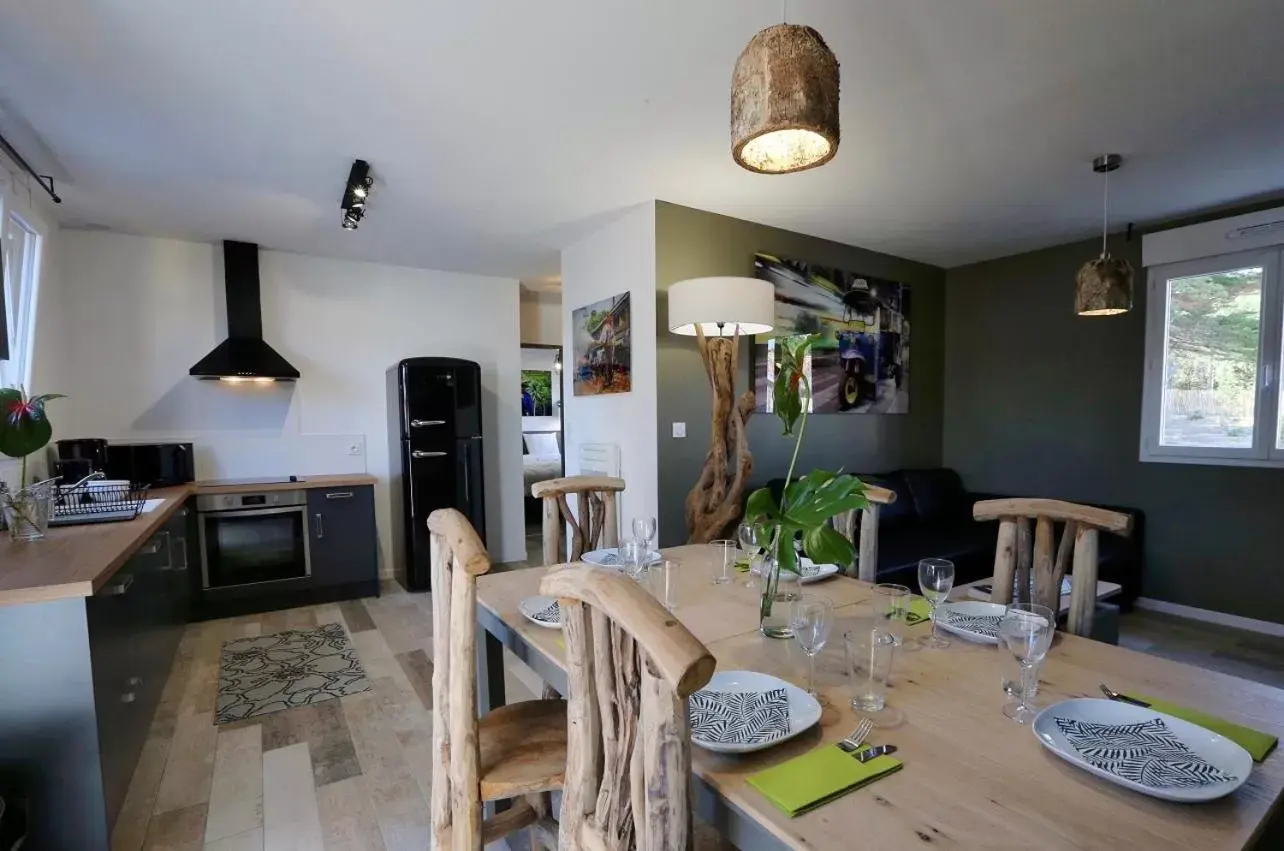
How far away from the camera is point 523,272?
4871mm

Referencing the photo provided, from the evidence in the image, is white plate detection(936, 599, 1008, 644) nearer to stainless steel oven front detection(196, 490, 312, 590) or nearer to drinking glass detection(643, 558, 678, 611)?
drinking glass detection(643, 558, 678, 611)

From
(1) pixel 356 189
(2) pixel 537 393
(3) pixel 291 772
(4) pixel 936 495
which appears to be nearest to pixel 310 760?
(3) pixel 291 772

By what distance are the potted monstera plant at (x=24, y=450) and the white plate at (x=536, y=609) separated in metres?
1.94

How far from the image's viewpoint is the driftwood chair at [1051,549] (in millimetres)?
→ 1499

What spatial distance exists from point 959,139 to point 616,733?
113 inches

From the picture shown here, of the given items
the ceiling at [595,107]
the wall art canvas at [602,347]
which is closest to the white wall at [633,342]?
the wall art canvas at [602,347]

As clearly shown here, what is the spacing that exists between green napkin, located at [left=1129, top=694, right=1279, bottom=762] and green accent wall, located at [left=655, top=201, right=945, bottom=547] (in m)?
2.57

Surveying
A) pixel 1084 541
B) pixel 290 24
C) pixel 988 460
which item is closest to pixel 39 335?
pixel 290 24

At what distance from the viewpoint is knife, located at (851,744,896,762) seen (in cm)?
88

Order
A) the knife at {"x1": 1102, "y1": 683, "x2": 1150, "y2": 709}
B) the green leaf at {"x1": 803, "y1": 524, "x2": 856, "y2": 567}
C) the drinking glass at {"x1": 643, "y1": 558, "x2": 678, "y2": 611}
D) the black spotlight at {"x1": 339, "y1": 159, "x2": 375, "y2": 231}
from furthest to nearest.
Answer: the black spotlight at {"x1": 339, "y1": 159, "x2": 375, "y2": 231}, the drinking glass at {"x1": 643, "y1": 558, "x2": 678, "y2": 611}, the green leaf at {"x1": 803, "y1": 524, "x2": 856, "y2": 567}, the knife at {"x1": 1102, "y1": 683, "x2": 1150, "y2": 709}

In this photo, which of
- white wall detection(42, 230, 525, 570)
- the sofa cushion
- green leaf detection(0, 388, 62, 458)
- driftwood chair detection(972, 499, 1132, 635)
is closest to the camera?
driftwood chair detection(972, 499, 1132, 635)

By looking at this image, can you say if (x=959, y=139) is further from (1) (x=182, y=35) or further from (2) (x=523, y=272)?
(2) (x=523, y=272)

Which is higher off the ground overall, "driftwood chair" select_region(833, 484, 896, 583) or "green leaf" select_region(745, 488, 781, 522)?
"green leaf" select_region(745, 488, 781, 522)

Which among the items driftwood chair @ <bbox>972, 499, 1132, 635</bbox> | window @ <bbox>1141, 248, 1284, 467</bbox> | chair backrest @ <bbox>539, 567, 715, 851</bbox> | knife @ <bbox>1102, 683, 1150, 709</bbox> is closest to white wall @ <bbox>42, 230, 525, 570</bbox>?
driftwood chair @ <bbox>972, 499, 1132, 635</bbox>
